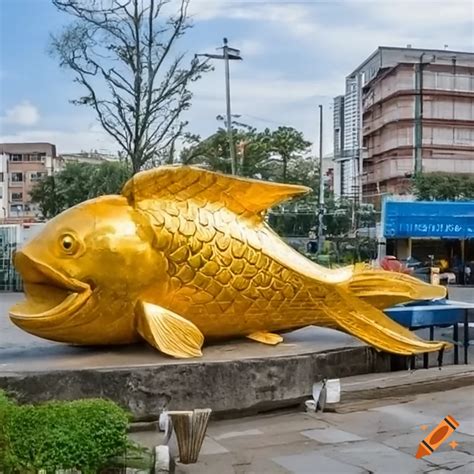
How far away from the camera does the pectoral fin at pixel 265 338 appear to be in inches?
263

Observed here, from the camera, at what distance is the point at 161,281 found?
593 cm

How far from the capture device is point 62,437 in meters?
3.70

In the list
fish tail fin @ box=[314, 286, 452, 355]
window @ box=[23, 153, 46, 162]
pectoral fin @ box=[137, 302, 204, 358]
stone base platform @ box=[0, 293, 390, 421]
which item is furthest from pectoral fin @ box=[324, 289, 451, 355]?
window @ box=[23, 153, 46, 162]

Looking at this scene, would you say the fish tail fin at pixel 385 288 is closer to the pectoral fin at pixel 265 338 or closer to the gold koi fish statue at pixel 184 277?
the gold koi fish statue at pixel 184 277

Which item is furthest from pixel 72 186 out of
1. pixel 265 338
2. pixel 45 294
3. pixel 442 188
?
pixel 45 294

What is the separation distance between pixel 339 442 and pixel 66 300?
2350mm

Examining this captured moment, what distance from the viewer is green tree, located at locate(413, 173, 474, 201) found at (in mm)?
32500

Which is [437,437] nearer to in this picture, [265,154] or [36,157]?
[265,154]

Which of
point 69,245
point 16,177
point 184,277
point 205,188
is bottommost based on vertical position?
point 184,277

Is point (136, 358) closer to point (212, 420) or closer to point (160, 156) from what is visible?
point (212, 420)

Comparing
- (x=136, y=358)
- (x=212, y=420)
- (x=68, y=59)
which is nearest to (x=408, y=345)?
(x=212, y=420)

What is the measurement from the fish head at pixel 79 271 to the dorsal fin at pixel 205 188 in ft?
1.15

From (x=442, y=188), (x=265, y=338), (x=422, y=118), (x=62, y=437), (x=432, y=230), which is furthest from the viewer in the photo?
(x=422, y=118)

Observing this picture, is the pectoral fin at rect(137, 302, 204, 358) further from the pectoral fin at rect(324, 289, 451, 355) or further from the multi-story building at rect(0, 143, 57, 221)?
the multi-story building at rect(0, 143, 57, 221)
